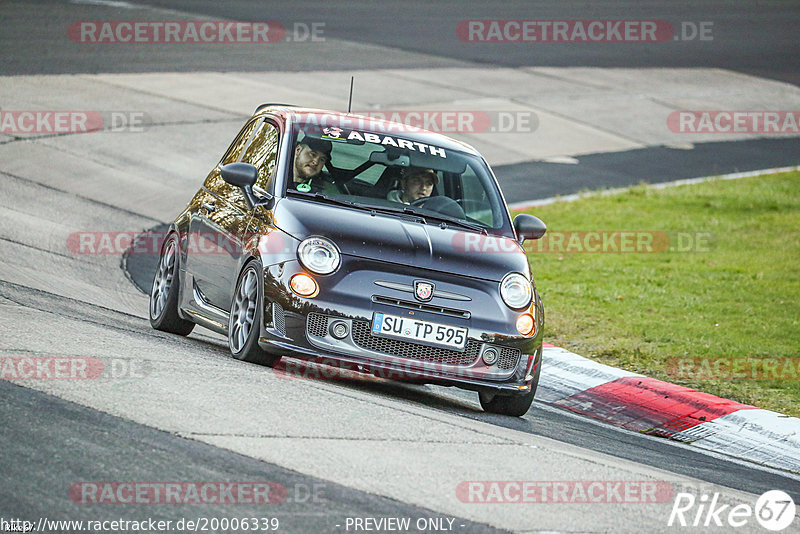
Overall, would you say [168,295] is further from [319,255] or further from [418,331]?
[418,331]

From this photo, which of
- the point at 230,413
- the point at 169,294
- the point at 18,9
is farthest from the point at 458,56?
the point at 230,413

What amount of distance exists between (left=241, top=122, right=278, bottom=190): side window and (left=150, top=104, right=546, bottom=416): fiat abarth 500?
2 cm

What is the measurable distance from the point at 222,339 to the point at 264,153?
1986 millimetres

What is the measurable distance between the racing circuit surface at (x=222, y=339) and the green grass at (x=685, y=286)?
164cm

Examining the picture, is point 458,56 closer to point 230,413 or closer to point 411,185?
point 411,185

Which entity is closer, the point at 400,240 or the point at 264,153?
the point at 400,240

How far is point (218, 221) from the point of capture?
866 centimetres

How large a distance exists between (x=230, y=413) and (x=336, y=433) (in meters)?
0.55

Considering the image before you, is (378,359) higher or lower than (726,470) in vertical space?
higher

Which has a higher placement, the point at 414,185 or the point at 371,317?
the point at 414,185

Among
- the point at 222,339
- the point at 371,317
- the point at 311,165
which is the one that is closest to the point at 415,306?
the point at 371,317

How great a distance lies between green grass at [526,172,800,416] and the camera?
10.6 meters

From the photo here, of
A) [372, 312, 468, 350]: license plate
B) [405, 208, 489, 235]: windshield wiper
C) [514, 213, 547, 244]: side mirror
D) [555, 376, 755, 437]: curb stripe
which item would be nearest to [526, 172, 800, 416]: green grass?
[555, 376, 755, 437]: curb stripe

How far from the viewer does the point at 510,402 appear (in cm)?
806
